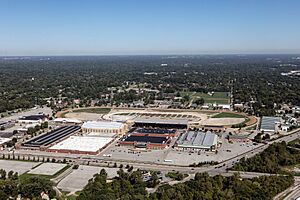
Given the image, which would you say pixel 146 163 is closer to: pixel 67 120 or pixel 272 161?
pixel 272 161

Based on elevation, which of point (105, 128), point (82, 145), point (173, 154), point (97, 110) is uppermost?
point (105, 128)

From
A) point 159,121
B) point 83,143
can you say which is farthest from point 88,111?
point 83,143

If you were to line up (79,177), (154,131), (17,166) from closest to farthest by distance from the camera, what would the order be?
(79,177)
(17,166)
(154,131)

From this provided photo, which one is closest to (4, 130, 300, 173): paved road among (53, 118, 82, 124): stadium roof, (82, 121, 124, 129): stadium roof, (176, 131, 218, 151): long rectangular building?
(176, 131, 218, 151): long rectangular building

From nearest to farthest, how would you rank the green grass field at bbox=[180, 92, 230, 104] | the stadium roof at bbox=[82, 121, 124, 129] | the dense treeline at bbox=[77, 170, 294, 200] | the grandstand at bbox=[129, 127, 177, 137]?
the dense treeline at bbox=[77, 170, 294, 200], the grandstand at bbox=[129, 127, 177, 137], the stadium roof at bbox=[82, 121, 124, 129], the green grass field at bbox=[180, 92, 230, 104]

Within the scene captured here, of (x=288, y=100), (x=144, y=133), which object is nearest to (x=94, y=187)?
(x=144, y=133)

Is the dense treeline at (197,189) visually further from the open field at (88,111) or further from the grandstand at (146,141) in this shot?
the open field at (88,111)

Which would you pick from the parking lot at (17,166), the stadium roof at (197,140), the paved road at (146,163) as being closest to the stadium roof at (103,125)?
the stadium roof at (197,140)

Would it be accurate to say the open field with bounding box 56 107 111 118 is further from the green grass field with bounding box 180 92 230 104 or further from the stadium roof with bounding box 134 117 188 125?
the green grass field with bounding box 180 92 230 104
